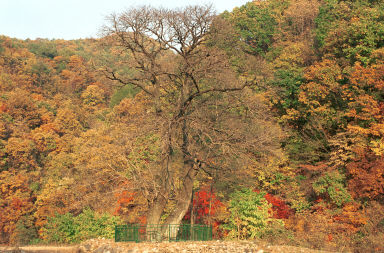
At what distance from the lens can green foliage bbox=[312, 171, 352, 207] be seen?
75.2 ft

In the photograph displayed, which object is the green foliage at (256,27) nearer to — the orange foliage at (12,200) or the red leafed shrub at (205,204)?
the red leafed shrub at (205,204)

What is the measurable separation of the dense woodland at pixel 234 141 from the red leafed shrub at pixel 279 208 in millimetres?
146

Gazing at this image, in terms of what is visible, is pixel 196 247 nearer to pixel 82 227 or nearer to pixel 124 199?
pixel 82 227

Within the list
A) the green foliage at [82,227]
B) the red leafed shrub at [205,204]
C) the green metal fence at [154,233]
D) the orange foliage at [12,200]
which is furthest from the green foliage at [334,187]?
the orange foliage at [12,200]

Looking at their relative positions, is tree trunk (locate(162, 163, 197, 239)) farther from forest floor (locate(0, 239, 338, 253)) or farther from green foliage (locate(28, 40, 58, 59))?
green foliage (locate(28, 40, 58, 59))

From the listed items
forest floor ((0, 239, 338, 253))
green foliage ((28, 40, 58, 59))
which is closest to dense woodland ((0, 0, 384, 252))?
forest floor ((0, 239, 338, 253))

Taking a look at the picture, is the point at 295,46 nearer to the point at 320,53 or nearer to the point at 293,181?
the point at 320,53

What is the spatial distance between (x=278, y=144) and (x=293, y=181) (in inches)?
110

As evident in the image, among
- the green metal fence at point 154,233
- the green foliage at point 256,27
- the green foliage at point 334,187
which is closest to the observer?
the green metal fence at point 154,233

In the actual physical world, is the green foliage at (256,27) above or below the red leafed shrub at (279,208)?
above

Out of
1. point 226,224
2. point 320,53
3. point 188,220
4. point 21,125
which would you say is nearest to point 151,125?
point 226,224

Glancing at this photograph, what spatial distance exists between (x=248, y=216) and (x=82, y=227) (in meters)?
11.4

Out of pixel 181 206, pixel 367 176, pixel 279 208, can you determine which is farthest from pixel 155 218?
pixel 367 176

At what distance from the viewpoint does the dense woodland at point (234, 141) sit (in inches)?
780
